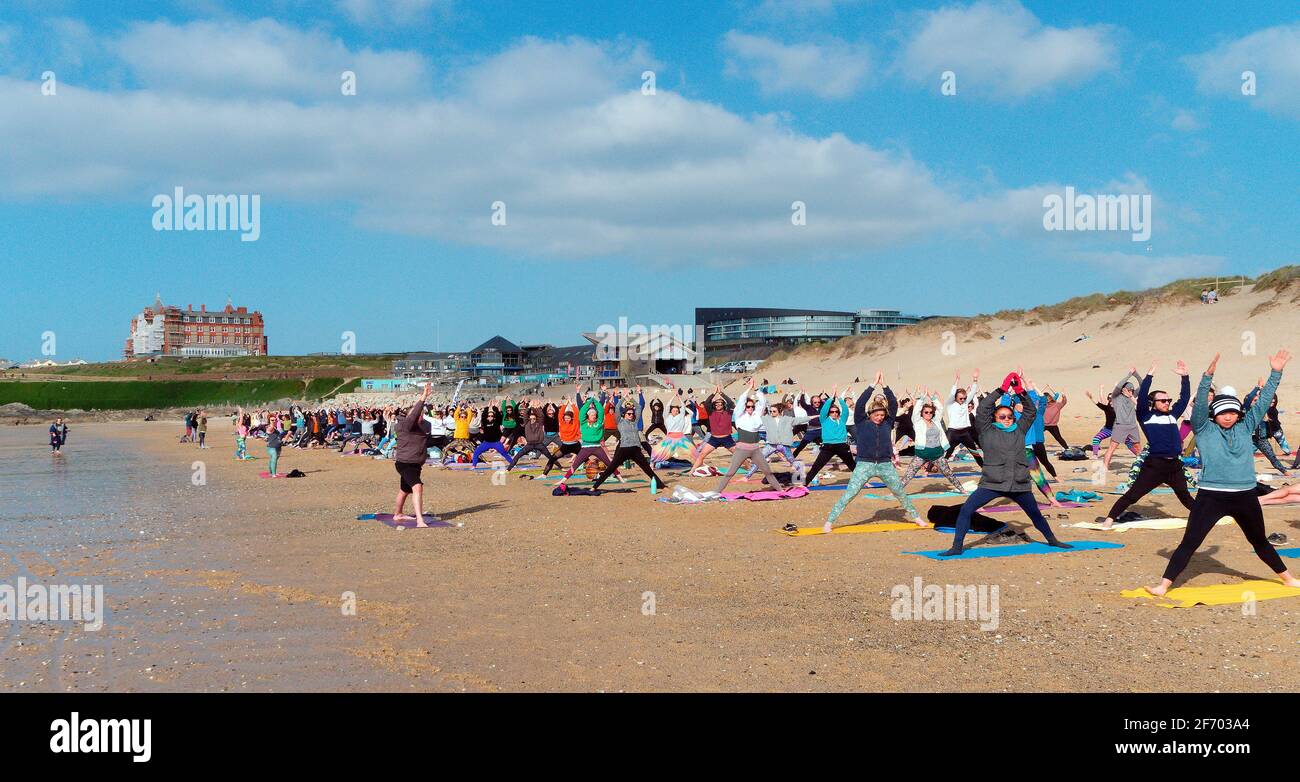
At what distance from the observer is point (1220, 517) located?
7258 millimetres

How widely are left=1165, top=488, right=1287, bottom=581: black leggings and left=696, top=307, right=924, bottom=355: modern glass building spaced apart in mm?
89472

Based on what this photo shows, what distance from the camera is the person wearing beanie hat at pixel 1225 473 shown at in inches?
281

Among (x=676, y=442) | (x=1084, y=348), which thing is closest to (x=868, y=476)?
(x=676, y=442)

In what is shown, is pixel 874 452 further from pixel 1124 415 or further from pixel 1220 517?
pixel 1124 415

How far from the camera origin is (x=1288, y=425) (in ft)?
73.5

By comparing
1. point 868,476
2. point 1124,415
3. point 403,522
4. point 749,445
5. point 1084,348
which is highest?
point 1084,348

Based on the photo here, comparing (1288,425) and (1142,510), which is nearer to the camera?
(1142,510)

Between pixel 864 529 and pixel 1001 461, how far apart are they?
2.55 metres

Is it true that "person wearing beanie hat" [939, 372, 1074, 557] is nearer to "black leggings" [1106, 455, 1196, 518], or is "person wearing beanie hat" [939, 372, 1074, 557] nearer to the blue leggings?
the blue leggings
